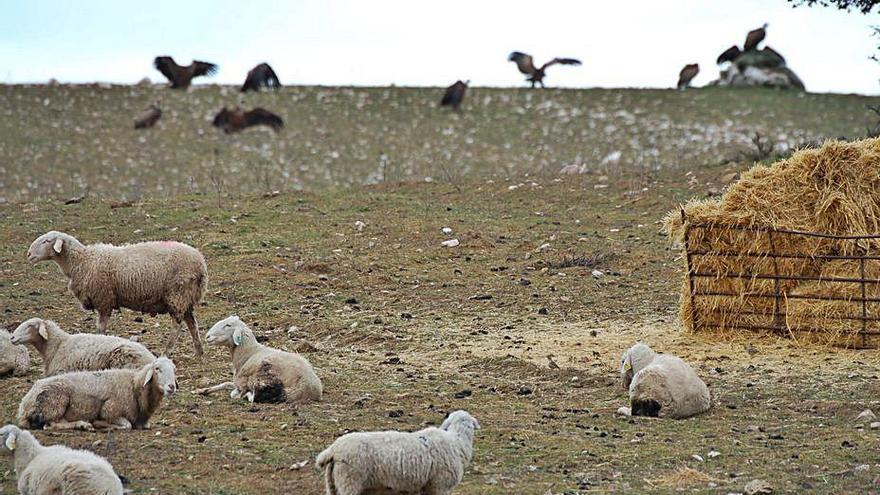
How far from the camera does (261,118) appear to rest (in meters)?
27.8

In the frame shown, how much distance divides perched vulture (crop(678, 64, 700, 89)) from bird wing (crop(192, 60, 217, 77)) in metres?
14.2

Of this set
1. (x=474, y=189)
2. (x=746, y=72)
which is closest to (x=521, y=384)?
(x=474, y=189)

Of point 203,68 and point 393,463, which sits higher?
point 203,68

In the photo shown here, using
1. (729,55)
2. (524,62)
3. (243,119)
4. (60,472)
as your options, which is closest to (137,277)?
(60,472)

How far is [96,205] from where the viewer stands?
18156mm

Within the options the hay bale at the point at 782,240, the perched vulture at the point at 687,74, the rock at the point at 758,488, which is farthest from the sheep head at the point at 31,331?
the perched vulture at the point at 687,74

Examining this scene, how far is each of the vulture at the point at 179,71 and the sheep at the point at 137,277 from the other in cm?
2188

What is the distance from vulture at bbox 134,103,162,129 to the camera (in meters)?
29.3

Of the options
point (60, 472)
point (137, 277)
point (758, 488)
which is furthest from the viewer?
point (137, 277)

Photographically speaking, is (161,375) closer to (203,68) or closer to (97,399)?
(97,399)

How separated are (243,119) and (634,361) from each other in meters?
20.3

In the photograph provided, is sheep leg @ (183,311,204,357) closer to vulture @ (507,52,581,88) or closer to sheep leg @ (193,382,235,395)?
sheep leg @ (193,382,235,395)

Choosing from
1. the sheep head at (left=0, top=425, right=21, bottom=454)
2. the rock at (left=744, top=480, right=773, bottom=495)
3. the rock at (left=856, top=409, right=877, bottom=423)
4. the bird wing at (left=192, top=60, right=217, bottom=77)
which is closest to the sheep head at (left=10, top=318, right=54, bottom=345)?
the sheep head at (left=0, top=425, right=21, bottom=454)

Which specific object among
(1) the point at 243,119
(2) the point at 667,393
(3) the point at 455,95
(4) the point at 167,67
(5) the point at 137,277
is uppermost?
(4) the point at 167,67
